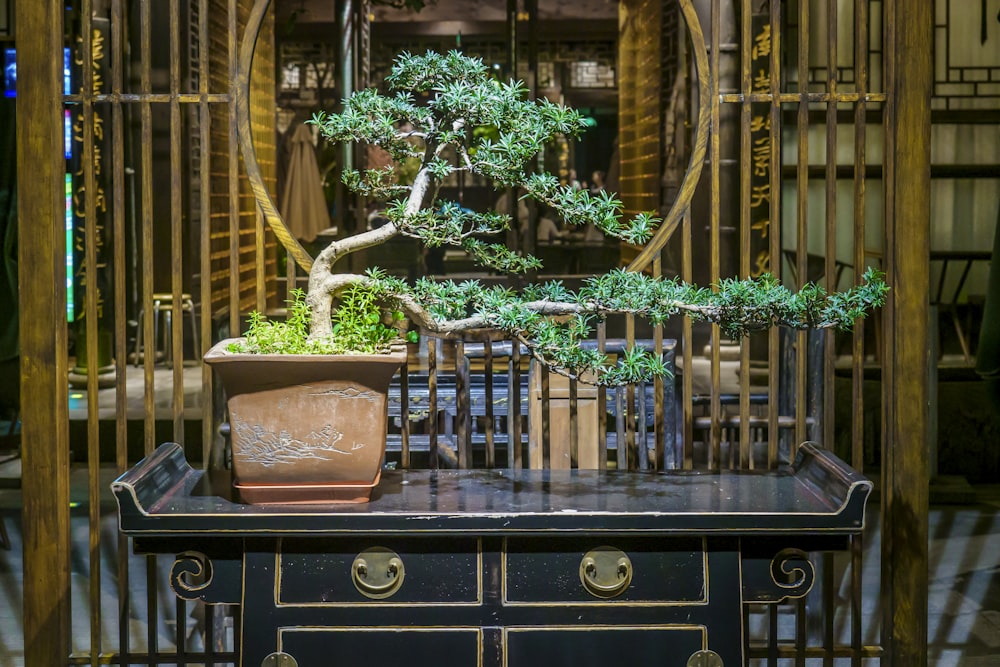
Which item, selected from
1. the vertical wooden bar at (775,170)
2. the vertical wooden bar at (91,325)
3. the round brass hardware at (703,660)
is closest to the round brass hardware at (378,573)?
the round brass hardware at (703,660)

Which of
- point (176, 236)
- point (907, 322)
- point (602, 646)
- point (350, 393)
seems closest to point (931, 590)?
point (907, 322)

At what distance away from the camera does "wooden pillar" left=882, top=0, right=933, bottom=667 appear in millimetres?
2441

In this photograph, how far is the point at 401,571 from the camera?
6.64 ft

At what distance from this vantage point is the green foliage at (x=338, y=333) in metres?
2.12

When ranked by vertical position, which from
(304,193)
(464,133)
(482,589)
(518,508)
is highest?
(304,193)

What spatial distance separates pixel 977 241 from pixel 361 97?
609 centimetres

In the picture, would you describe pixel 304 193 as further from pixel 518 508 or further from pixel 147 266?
pixel 518 508

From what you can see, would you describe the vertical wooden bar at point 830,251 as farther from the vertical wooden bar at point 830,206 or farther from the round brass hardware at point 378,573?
the round brass hardware at point 378,573

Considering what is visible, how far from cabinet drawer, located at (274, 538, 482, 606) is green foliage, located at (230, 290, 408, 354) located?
13.6 inches

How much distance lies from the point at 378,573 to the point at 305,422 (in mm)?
291

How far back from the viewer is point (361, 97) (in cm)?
218

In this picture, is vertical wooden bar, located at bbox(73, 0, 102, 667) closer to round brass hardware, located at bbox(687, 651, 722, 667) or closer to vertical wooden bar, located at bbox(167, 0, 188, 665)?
vertical wooden bar, located at bbox(167, 0, 188, 665)

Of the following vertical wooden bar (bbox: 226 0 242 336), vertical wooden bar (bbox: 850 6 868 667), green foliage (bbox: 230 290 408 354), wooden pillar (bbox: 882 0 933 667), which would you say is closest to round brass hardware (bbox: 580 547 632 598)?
green foliage (bbox: 230 290 408 354)

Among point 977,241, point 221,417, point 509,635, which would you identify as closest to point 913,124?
point 509,635
